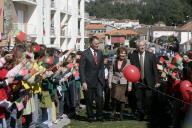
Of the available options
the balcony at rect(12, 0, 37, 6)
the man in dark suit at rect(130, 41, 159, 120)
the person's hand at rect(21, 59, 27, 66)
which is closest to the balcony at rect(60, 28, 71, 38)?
the balcony at rect(12, 0, 37, 6)

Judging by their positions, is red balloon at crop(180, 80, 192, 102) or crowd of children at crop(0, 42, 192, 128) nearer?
crowd of children at crop(0, 42, 192, 128)

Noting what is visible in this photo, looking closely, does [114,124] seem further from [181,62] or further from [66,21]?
[66,21]

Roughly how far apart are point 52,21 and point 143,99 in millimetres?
48233

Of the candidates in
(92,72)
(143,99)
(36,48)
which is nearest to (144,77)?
(143,99)

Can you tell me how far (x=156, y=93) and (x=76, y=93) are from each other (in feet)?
7.36

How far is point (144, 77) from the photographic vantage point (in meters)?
11.7

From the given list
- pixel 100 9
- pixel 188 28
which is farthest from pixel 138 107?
pixel 100 9

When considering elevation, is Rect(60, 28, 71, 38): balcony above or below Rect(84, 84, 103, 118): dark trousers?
above

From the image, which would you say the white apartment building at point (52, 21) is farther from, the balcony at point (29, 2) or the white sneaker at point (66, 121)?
the white sneaker at point (66, 121)

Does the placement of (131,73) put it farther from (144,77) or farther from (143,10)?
(143,10)

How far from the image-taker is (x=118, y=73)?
12.0 metres

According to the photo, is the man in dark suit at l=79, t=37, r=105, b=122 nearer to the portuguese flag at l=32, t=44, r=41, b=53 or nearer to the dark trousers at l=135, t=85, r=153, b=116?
the dark trousers at l=135, t=85, r=153, b=116

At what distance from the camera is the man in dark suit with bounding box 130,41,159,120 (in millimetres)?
11719

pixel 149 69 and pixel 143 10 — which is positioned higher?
pixel 143 10
